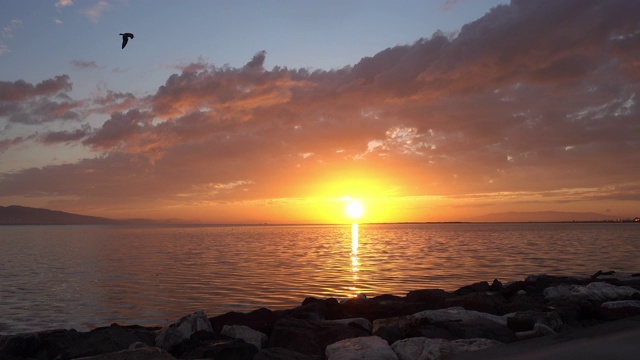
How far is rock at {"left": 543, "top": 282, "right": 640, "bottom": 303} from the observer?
48.0ft

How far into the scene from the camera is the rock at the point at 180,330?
33.6ft

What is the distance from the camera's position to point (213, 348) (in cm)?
891

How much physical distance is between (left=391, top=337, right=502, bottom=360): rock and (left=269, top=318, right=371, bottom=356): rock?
1.66 meters

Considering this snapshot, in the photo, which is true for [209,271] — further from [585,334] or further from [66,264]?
[585,334]

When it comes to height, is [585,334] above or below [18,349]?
above

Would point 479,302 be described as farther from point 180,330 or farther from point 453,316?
point 180,330

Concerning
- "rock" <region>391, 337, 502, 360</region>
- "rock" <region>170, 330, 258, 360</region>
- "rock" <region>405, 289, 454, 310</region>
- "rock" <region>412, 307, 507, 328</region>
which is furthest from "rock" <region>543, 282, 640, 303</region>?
"rock" <region>170, 330, 258, 360</region>

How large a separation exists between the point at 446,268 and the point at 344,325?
2043 cm

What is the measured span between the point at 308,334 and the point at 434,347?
295cm

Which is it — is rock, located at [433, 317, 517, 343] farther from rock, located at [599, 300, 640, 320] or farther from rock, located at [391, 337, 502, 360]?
rock, located at [599, 300, 640, 320]

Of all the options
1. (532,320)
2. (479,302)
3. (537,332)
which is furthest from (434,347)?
(479,302)

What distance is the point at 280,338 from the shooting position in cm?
1005

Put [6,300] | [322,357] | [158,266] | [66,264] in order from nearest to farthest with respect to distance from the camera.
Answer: [322,357]
[6,300]
[158,266]
[66,264]

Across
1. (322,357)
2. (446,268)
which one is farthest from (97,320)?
(446,268)
